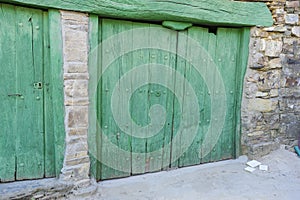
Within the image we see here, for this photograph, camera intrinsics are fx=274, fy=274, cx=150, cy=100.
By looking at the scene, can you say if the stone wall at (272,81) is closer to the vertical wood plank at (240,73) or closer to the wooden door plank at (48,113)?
the vertical wood plank at (240,73)

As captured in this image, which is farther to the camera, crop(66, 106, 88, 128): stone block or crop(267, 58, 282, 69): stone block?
crop(267, 58, 282, 69): stone block

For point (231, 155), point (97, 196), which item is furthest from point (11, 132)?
point (231, 155)

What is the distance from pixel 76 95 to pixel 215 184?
5.01 ft

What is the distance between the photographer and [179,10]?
2467 millimetres

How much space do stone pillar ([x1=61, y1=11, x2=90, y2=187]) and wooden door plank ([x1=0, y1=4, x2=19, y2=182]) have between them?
1.21 ft

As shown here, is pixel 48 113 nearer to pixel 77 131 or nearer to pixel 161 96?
pixel 77 131

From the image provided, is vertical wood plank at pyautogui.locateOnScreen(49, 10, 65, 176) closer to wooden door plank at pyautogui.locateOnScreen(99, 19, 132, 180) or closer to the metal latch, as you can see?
the metal latch

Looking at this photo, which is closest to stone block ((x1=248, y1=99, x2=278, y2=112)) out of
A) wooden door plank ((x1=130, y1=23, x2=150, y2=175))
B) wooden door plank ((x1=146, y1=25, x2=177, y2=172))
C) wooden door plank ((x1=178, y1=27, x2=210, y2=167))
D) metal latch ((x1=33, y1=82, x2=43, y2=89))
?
wooden door plank ((x1=178, y1=27, x2=210, y2=167))

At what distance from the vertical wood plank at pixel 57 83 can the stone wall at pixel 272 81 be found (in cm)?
198

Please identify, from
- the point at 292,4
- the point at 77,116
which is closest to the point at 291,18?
the point at 292,4

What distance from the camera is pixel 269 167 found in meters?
2.96

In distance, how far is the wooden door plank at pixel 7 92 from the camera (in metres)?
2.00

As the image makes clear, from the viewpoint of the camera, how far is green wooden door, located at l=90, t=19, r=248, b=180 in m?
2.45

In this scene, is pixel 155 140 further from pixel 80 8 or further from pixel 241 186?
pixel 80 8
